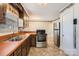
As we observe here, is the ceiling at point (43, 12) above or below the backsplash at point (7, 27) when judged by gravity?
above

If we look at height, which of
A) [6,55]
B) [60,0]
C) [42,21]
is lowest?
[6,55]

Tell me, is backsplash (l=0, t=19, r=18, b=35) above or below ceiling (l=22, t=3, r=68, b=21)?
below

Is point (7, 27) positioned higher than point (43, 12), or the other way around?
point (43, 12)

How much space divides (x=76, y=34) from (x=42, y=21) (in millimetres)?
1015

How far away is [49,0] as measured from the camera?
143 centimetres

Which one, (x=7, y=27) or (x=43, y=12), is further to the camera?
(x=7, y=27)

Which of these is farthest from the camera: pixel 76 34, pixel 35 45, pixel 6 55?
pixel 35 45

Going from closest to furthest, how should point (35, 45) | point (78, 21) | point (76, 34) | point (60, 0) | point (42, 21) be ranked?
point (60, 0) < point (42, 21) < point (78, 21) < point (76, 34) < point (35, 45)

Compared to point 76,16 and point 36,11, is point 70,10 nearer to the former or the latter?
point 76,16

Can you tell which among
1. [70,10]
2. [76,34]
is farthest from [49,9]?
[76,34]

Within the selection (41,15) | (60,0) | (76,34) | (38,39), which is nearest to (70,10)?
Answer: (76,34)

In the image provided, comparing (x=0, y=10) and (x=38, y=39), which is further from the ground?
(x=0, y=10)

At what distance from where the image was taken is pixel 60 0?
1.41 m

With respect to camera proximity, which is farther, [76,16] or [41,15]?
[76,16]
